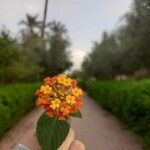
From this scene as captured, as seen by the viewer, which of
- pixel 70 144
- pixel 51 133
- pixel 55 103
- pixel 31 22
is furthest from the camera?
pixel 31 22

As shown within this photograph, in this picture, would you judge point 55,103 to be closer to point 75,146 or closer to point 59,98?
point 59,98

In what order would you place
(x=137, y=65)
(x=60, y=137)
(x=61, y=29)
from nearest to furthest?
(x=60, y=137) < (x=137, y=65) < (x=61, y=29)

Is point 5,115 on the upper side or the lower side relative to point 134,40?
lower

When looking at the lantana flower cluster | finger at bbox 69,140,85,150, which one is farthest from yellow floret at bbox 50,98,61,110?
finger at bbox 69,140,85,150

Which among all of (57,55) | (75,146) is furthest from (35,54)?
(75,146)

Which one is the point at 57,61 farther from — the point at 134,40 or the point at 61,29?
the point at 134,40

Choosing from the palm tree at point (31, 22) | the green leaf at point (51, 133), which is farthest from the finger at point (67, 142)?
the palm tree at point (31, 22)

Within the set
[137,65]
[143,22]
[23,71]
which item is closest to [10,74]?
[23,71]

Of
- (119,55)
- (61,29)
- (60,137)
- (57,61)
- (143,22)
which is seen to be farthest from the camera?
(61,29)
